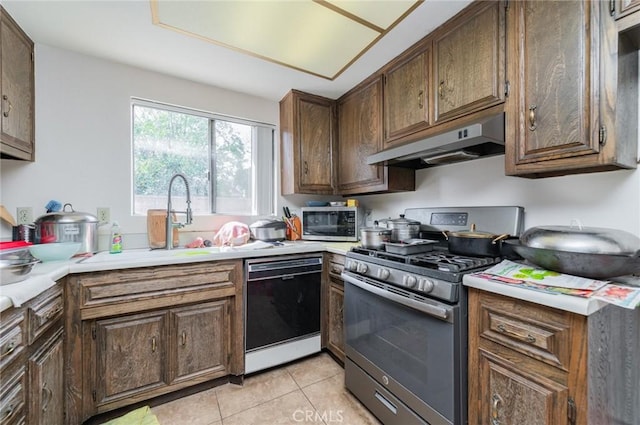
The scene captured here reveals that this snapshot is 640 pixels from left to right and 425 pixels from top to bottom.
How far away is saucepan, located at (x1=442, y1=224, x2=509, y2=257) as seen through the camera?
4.40 ft

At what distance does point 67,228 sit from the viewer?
156cm

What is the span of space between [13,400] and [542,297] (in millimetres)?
1825

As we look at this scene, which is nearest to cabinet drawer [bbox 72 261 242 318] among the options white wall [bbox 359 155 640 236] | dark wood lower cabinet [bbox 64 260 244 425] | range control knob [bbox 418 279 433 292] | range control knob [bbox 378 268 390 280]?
dark wood lower cabinet [bbox 64 260 244 425]

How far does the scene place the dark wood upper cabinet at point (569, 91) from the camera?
986 millimetres

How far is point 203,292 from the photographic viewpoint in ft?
5.34

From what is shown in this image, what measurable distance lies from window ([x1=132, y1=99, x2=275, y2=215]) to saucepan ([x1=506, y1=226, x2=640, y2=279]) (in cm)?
213

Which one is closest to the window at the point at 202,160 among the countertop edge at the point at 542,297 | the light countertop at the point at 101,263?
the light countertop at the point at 101,263

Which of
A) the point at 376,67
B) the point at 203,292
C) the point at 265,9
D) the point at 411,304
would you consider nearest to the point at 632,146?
the point at 411,304

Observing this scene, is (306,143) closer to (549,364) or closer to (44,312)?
(44,312)

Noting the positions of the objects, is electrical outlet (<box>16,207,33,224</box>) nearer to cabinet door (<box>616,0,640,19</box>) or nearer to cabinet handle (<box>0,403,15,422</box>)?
cabinet handle (<box>0,403,15,422</box>)

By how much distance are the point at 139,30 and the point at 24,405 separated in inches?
75.7

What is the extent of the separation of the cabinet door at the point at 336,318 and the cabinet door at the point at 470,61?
4.44 ft

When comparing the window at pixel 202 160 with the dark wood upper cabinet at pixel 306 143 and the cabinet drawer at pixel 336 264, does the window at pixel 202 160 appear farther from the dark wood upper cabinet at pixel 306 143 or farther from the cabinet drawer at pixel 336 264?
the cabinet drawer at pixel 336 264

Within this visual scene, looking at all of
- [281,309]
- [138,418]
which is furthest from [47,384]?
[281,309]
